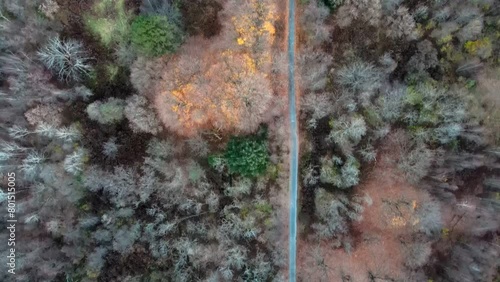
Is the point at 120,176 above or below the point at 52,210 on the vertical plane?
above

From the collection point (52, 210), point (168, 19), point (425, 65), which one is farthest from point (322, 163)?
point (52, 210)

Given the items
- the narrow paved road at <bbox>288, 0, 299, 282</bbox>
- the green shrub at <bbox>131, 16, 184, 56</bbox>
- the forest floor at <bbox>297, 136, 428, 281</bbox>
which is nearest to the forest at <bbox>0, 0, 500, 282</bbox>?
the forest floor at <bbox>297, 136, 428, 281</bbox>

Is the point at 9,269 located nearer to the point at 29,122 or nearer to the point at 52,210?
the point at 52,210

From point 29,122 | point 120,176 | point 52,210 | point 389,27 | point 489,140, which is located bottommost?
point 52,210

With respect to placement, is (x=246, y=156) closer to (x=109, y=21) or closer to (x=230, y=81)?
(x=230, y=81)

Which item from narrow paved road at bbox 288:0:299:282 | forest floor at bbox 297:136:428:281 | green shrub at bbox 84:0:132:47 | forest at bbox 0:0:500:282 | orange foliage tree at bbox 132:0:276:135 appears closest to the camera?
orange foliage tree at bbox 132:0:276:135

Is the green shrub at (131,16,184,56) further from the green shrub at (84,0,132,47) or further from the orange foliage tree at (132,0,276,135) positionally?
the green shrub at (84,0,132,47)
